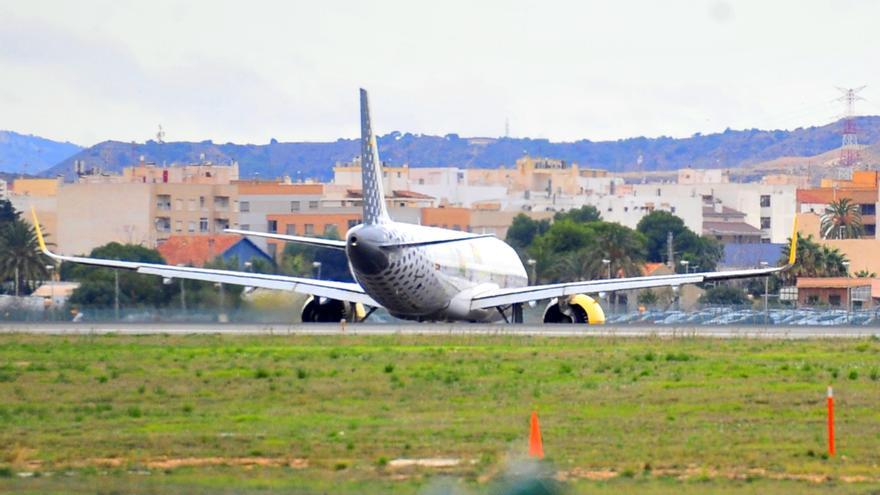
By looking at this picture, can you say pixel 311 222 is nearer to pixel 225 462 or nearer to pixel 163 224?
pixel 163 224

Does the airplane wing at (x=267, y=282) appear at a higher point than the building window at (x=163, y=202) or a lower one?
lower

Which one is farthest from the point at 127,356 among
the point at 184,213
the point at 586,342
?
the point at 184,213

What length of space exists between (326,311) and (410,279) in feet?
22.1

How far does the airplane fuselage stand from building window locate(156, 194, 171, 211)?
98845 mm

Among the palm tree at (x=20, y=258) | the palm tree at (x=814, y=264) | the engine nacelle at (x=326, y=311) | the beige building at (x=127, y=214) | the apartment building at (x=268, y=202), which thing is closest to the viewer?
the engine nacelle at (x=326, y=311)

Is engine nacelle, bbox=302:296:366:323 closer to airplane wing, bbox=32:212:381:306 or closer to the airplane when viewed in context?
the airplane

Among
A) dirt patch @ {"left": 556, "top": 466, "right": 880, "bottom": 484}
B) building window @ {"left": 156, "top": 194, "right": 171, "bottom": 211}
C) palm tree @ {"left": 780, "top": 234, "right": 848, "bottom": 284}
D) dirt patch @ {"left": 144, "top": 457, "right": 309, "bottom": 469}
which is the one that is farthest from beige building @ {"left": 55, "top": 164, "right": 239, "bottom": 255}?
dirt patch @ {"left": 556, "top": 466, "right": 880, "bottom": 484}

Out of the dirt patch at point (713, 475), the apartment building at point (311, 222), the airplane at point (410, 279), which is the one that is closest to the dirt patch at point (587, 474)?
the dirt patch at point (713, 475)

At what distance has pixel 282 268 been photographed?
339ft

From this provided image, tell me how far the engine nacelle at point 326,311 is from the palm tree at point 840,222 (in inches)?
4326

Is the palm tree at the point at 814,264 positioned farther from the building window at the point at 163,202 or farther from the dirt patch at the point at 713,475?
the dirt patch at the point at 713,475

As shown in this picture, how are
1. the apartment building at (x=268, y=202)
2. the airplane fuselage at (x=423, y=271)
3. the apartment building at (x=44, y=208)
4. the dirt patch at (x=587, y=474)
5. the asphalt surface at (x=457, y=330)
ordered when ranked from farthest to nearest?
the apartment building at (x=268, y=202) → the apartment building at (x=44, y=208) → the airplane fuselage at (x=423, y=271) → the asphalt surface at (x=457, y=330) → the dirt patch at (x=587, y=474)

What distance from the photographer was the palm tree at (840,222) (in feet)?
563

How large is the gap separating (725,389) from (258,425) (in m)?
10.3
